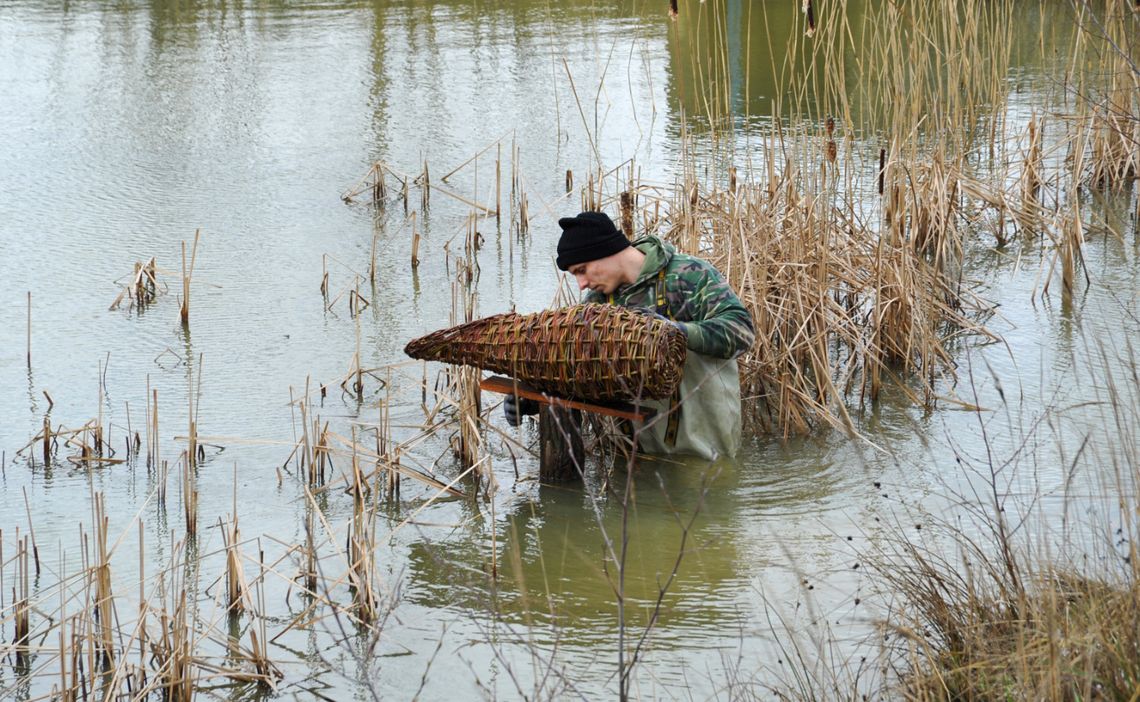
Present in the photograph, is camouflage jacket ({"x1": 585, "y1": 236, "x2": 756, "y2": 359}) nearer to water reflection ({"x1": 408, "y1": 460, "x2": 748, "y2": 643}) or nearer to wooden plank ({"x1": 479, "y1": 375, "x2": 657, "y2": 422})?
wooden plank ({"x1": 479, "y1": 375, "x2": 657, "y2": 422})

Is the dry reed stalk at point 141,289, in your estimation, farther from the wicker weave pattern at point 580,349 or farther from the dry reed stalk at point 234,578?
the dry reed stalk at point 234,578

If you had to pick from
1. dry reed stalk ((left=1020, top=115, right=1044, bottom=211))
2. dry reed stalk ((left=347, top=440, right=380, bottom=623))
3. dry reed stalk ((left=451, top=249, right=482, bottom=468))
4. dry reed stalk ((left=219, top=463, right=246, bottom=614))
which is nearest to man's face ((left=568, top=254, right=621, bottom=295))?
dry reed stalk ((left=451, top=249, right=482, bottom=468))

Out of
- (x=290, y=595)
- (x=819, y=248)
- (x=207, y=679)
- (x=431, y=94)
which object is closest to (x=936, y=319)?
(x=819, y=248)

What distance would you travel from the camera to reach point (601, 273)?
468cm

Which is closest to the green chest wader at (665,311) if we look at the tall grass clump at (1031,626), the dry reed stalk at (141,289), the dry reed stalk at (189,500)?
the tall grass clump at (1031,626)

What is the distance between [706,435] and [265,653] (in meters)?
1.93

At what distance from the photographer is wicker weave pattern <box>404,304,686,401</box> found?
4281 millimetres

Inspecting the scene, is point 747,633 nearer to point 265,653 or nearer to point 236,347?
point 265,653

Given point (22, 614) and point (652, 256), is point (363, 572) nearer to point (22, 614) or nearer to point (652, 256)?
point (22, 614)

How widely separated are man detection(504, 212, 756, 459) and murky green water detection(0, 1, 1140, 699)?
24 cm

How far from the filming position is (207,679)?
3574 mm

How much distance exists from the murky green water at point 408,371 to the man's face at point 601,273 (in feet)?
2.53

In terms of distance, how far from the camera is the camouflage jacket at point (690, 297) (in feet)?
14.9

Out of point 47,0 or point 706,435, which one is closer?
point 706,435
